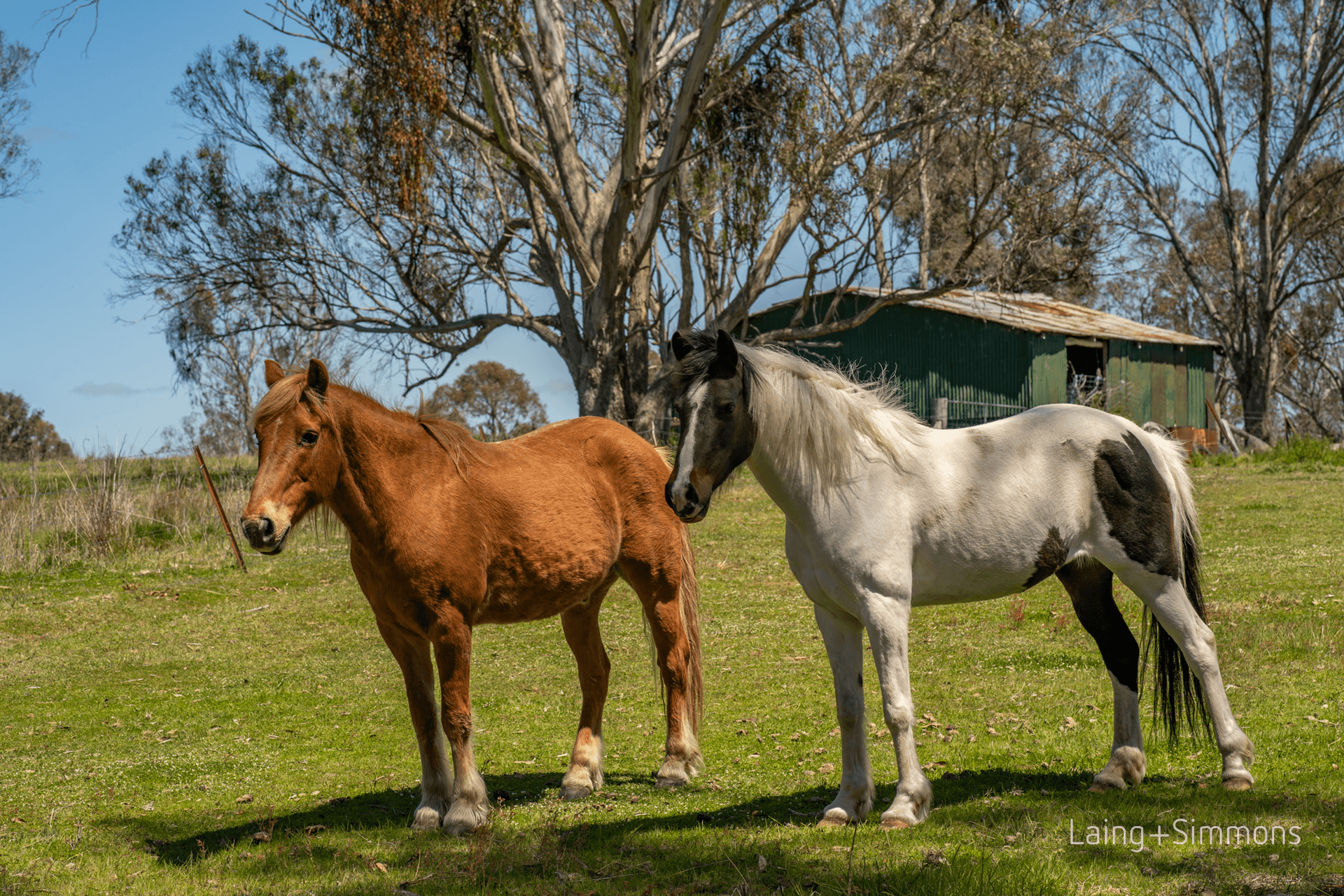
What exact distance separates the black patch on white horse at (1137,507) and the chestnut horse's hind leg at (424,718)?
3.48 m

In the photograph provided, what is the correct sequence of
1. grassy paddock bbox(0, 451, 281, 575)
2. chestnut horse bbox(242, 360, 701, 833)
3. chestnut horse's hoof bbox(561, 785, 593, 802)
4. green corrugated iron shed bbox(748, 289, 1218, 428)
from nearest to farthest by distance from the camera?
A: chestnut horse bbox(242, 360, 701, 833) → chestnut horse's hoof bbox(561, 785, 593, 802) → grassy paddock bbox(0, 451, 281, 575) → green corrugated iron shed bbox(748, 289, 1218, 428)

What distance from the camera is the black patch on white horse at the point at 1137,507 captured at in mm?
4906

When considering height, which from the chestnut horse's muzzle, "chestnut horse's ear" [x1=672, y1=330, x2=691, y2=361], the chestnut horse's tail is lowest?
the chestnut horse's tail

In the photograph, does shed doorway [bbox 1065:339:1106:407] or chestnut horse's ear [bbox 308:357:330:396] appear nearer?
chestnut horse's ear [bbox 308:357:330:396]

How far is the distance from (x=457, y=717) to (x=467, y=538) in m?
0.87

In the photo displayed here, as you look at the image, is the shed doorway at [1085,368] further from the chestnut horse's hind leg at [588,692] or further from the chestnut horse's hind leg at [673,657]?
the chestnut horse's hind leg at [588,692]

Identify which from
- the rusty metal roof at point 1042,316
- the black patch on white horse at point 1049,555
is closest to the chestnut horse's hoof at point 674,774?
the black patch on white horse at point 1049,555

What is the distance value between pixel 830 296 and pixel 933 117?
719 centimetres

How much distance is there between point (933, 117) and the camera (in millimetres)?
21375

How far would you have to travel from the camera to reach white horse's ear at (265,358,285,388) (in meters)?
4.82

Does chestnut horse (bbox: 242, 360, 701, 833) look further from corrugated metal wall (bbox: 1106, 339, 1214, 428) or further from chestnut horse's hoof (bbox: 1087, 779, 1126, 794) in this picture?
corrugated metal wall (bbox: 1106, 339, 1214, 428)

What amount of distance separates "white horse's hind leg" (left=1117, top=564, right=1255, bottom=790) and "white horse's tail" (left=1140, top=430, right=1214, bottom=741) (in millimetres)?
129

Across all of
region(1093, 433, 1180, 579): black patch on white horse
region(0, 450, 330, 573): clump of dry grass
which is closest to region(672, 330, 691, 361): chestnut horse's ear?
region(1093, 433, 1180, 579): black patch on white horse

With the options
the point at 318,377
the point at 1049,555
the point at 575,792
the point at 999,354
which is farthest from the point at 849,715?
the point at 999,354
